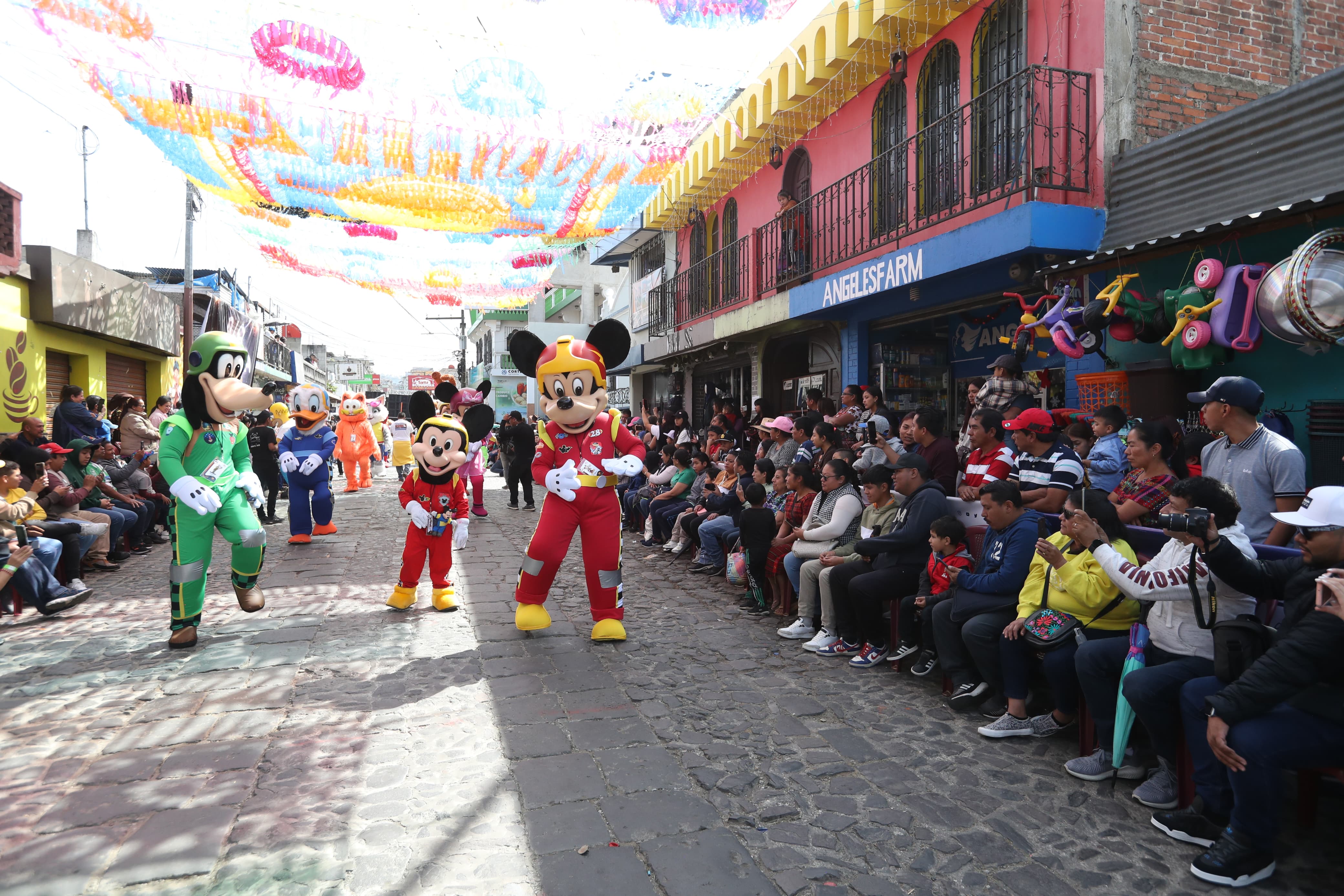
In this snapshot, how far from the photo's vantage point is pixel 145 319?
1395cm

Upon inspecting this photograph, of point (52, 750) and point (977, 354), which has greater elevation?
point (977, 354)

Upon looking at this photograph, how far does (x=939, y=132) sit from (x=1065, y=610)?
6477 mm

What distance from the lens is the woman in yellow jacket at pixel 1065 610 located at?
3732 millimetres

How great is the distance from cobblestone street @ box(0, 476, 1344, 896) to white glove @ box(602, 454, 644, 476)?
1225 millimetres

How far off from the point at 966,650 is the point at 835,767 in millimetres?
1213

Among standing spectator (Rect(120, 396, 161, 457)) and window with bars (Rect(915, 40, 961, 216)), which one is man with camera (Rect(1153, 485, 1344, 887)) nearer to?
window with bars (Rect(915, 40, 961, 216))

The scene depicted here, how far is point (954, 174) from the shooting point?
8383 millimetres

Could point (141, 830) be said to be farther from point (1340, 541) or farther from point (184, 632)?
point (1340, 541)

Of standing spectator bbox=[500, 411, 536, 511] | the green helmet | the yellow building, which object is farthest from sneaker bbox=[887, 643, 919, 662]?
the yellow building

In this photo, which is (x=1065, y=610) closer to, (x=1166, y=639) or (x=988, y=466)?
(x=1166, y=639)

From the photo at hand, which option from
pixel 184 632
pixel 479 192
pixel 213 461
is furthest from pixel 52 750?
pixel 479 192

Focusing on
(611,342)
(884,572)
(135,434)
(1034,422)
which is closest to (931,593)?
(884,572)

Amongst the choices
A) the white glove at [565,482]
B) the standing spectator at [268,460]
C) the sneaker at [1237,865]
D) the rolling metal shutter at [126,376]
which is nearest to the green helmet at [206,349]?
the white glove at [565,482]

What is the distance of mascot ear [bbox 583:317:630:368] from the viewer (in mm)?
6242
